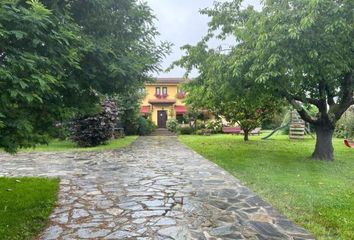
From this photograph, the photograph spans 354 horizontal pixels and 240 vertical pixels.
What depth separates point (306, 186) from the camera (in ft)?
25.8

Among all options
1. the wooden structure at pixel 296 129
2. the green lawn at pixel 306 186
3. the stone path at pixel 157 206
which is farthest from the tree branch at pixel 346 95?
the wooden structure at pixel 296 129

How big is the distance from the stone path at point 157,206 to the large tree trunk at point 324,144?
4.67 metres

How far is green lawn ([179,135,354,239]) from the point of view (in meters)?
5.26

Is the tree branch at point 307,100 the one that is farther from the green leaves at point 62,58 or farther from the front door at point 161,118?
the front door at point 161,118

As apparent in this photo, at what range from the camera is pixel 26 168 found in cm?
1080

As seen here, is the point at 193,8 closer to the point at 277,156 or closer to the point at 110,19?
the point at 277,156

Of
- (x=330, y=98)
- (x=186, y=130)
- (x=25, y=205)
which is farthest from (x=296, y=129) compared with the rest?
(x=25, y=205)

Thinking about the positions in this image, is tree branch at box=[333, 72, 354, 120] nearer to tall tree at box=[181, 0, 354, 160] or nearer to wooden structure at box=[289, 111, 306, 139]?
tall tree at box=[181, 0, 354, 160]

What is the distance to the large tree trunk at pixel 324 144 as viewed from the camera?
1251 centimetres

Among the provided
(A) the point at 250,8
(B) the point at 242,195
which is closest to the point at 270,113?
(A) the point at 250,8

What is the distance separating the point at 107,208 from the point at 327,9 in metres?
7.58

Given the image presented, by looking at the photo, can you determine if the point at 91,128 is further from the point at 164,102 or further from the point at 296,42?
the point at 164,102

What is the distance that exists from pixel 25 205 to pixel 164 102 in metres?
33.0

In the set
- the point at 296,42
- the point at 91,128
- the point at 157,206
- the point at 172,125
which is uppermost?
the point at 296,42
